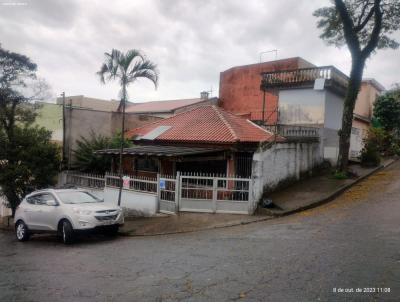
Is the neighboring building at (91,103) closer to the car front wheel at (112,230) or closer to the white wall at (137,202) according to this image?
the white wall at (137,202)

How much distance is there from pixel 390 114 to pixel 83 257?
1077 inches

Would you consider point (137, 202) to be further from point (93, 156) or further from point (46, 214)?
point (93, 156)

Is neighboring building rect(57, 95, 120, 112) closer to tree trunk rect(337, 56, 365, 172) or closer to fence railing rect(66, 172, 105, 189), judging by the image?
fence railing rect(66, 172, 105, 189)

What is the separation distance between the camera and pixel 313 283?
6176 mm

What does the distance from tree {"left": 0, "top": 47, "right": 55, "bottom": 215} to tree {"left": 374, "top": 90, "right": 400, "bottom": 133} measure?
2395cm

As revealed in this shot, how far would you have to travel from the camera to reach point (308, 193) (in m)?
15.9

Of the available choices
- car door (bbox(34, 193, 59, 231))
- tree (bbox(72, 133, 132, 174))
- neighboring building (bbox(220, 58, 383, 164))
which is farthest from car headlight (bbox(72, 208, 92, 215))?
neighboring building (bbox(220, 58, 383, 164))

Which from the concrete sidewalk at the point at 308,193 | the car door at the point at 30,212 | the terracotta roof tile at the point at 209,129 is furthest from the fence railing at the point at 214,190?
the car door at the point at 30,212

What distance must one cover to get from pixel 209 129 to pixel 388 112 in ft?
58.4

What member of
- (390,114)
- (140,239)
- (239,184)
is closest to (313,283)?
(140,239)

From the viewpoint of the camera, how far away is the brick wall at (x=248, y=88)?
29125mm

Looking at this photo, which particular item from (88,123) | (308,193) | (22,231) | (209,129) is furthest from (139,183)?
(88,123)


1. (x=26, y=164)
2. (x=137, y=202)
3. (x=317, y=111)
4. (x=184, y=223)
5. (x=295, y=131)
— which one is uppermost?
(x=317, y=111)

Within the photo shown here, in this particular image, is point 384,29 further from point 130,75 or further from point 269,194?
point 130,75
